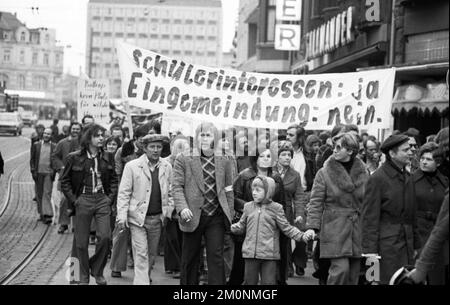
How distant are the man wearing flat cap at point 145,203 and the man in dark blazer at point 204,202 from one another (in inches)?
21.7

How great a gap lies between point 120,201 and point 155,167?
0.55 meters

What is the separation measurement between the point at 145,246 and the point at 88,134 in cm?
164

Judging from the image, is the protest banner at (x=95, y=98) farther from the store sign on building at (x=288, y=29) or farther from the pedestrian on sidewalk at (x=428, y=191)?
the pedestrian on sidewalk at (x=428, y=191)

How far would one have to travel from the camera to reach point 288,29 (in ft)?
114

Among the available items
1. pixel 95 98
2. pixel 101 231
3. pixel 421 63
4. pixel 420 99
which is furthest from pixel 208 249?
pixel 95 98

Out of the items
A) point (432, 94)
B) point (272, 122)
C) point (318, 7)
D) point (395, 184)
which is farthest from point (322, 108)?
point (318, 7)

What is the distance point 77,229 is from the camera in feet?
37.4

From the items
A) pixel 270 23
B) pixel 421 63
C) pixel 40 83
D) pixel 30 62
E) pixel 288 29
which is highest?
pixel 270 23

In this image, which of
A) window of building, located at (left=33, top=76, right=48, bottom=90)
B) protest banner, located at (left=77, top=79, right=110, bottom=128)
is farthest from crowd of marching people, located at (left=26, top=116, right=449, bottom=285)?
window of building, located at (left=33, top=76, right=48, bottom=90)

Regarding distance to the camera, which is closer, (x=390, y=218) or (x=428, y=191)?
(x=390, y=218)

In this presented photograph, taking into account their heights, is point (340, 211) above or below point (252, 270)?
above

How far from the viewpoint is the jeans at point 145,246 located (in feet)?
34.6

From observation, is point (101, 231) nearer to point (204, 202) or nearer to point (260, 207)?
point (204, 202)

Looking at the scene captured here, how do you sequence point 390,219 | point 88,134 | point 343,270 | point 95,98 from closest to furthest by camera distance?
point 390,219 → point 343,270 → point 88,134 → point 95,98
